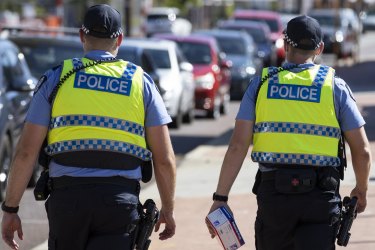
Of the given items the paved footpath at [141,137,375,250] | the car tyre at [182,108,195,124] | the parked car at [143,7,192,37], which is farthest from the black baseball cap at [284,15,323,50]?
the parked car at [143,7,192,37]

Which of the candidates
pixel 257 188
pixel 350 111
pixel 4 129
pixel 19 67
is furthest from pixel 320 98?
pixel 19 67

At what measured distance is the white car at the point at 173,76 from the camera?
20.9m

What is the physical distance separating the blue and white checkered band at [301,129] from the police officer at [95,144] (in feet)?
2.14

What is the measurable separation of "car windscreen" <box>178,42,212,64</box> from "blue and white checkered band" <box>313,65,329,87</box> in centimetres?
1862

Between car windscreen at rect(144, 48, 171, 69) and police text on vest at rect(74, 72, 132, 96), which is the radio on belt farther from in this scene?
car windscreen at rect(144, 48, 171, 69)

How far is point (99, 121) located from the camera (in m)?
5.77

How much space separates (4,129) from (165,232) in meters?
6.77

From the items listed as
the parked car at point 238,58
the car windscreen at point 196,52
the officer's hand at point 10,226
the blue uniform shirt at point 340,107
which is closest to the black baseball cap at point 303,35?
the blue uniform shirt at point 340,107

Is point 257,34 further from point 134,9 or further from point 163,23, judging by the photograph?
point 163,23

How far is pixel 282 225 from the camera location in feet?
20.3

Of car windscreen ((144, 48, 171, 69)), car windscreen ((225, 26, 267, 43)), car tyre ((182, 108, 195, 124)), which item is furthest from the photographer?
car windscreen ((225, 26, 267, 43))

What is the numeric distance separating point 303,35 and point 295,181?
77cm

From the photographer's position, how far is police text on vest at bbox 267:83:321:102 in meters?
6.34

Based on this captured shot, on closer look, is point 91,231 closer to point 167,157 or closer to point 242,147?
point 167,157
